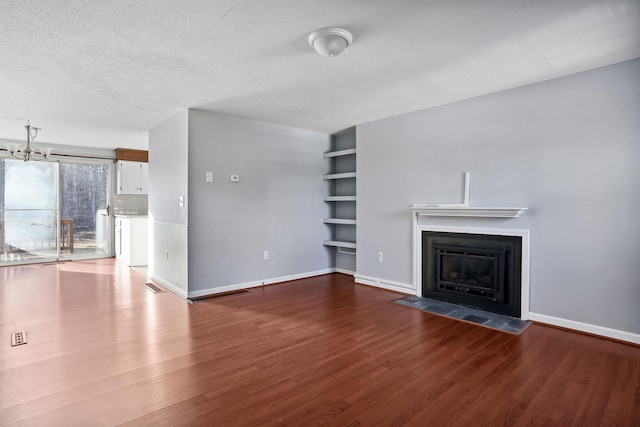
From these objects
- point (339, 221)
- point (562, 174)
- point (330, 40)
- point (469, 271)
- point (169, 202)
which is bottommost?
point (469, 271)

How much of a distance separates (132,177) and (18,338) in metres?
5.04

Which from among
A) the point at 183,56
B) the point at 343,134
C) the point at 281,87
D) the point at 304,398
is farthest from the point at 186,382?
the point at 343,134

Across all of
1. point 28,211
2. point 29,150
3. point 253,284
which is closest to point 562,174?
point 253,284

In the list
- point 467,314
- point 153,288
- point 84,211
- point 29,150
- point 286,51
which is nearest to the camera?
point 286,51

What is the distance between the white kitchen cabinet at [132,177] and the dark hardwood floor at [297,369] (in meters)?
3.81

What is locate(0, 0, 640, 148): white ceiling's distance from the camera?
206 cm

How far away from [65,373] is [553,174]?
4.31 meters

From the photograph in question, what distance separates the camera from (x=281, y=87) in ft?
11.2

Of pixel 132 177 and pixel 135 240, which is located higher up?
pixel 132 177

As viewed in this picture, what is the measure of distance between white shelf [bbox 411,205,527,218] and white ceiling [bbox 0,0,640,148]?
48.6 inches

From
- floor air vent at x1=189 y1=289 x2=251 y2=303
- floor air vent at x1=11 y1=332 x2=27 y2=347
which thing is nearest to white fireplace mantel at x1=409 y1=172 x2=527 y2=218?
floor air vent at x1=189 y1=289 x2=251 y2=303

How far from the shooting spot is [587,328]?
9.89ft

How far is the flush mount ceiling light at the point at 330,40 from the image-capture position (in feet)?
7.51

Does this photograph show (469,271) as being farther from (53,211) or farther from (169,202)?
(53,211)
